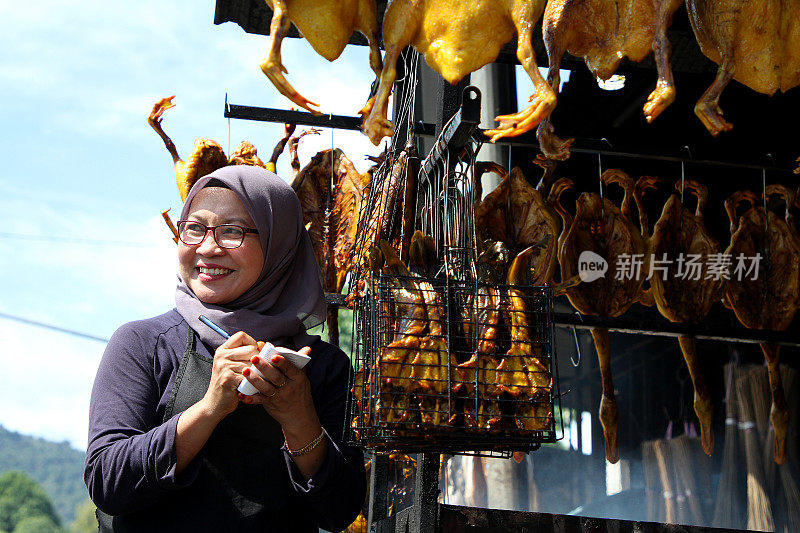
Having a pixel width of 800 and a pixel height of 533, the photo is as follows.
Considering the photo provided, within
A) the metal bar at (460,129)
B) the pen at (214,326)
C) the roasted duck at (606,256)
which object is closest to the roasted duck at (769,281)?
the roasted duck at (606,256)

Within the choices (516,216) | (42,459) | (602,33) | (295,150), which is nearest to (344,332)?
(295,150)

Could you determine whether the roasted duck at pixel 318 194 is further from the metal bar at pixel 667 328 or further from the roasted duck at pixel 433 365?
the roasted duck at pixel 433 365

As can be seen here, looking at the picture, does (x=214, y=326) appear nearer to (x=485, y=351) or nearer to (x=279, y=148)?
(x=485, y=351)

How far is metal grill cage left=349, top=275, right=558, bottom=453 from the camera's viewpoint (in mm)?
1697

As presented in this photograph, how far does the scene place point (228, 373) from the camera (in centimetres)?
156

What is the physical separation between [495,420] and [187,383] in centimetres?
68

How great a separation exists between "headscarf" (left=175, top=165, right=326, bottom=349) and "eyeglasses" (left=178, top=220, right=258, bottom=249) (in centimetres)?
5

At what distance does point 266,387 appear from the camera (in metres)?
1.56

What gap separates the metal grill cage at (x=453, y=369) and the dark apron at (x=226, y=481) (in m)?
0.20

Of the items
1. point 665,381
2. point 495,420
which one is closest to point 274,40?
point 495,420

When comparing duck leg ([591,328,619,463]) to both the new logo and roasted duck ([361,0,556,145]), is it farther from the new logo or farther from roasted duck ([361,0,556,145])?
roasted duck ([361,0,556,145])

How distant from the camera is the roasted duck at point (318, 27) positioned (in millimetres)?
2074

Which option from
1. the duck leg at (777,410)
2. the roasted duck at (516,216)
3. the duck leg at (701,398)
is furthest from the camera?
the duck leg at (777,410)

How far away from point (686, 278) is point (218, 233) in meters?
2.44
